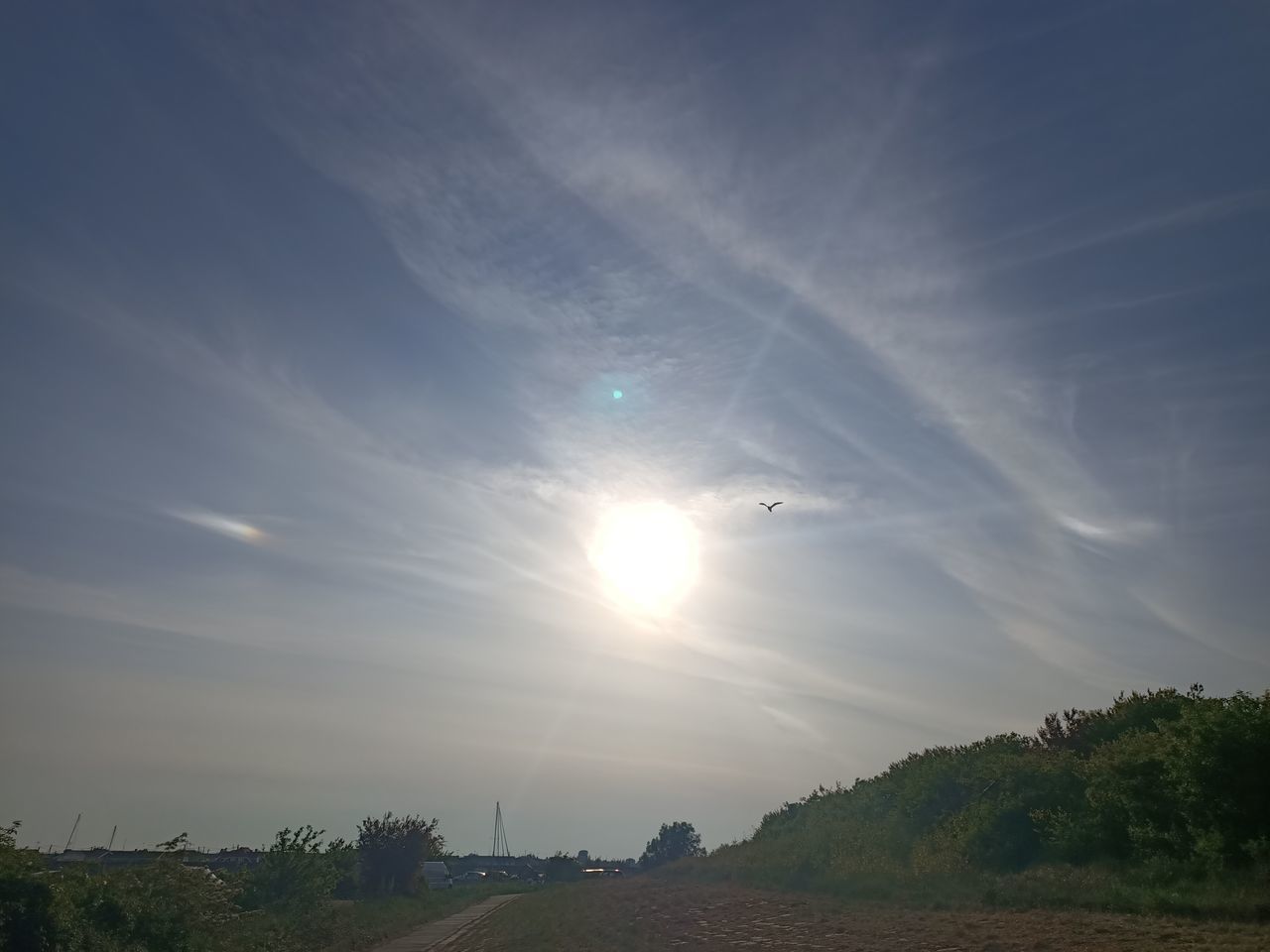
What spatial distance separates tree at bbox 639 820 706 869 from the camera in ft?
375

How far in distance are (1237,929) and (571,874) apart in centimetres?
8484

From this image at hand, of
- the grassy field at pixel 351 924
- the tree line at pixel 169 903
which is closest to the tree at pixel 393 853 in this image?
the grassy field at pixel 351 924

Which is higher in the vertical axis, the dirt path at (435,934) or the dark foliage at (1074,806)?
the dark foliage at (1074,806)

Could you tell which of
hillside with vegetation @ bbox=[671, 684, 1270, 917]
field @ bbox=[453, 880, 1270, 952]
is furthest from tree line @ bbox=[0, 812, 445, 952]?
hillside with vegetation @ bbox=[671, 684, 1270, 917]

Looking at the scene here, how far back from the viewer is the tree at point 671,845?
375 feet

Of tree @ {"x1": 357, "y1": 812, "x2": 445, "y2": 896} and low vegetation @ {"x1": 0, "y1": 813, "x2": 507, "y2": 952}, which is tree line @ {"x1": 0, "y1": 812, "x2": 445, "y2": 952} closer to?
low vegetation @ {"x1": 0, "y1": 813, "x2": 507, "y2": 952}

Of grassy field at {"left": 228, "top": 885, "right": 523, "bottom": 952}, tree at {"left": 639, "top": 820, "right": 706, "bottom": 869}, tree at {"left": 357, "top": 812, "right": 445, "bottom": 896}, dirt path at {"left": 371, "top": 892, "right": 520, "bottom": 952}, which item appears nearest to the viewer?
grassy field at {"left": 228, "top": 885, "right": 523, "bottom": 952}

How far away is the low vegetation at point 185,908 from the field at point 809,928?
5612 mm

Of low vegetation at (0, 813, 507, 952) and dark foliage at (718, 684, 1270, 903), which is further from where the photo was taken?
dark foliage at (718, 684, 1270, 903)

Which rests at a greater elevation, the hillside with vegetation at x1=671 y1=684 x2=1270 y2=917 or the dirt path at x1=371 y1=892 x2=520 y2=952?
the hillside with vegetation at x1=671 y1=684 x2=1270 y2=917

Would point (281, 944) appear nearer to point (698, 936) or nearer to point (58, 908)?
point (58, 908)

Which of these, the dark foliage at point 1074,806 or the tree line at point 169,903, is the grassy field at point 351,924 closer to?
the tree line at point 169,903

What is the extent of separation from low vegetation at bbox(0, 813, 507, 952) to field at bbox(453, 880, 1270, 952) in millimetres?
5612

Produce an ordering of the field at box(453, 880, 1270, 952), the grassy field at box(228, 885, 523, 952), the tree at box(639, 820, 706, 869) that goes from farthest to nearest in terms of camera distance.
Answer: the tree at box(639, 820, 706, 869) → the grassy field at box(228, 885, 523, 952) → the field at box(453, 880, 1270, 952)
